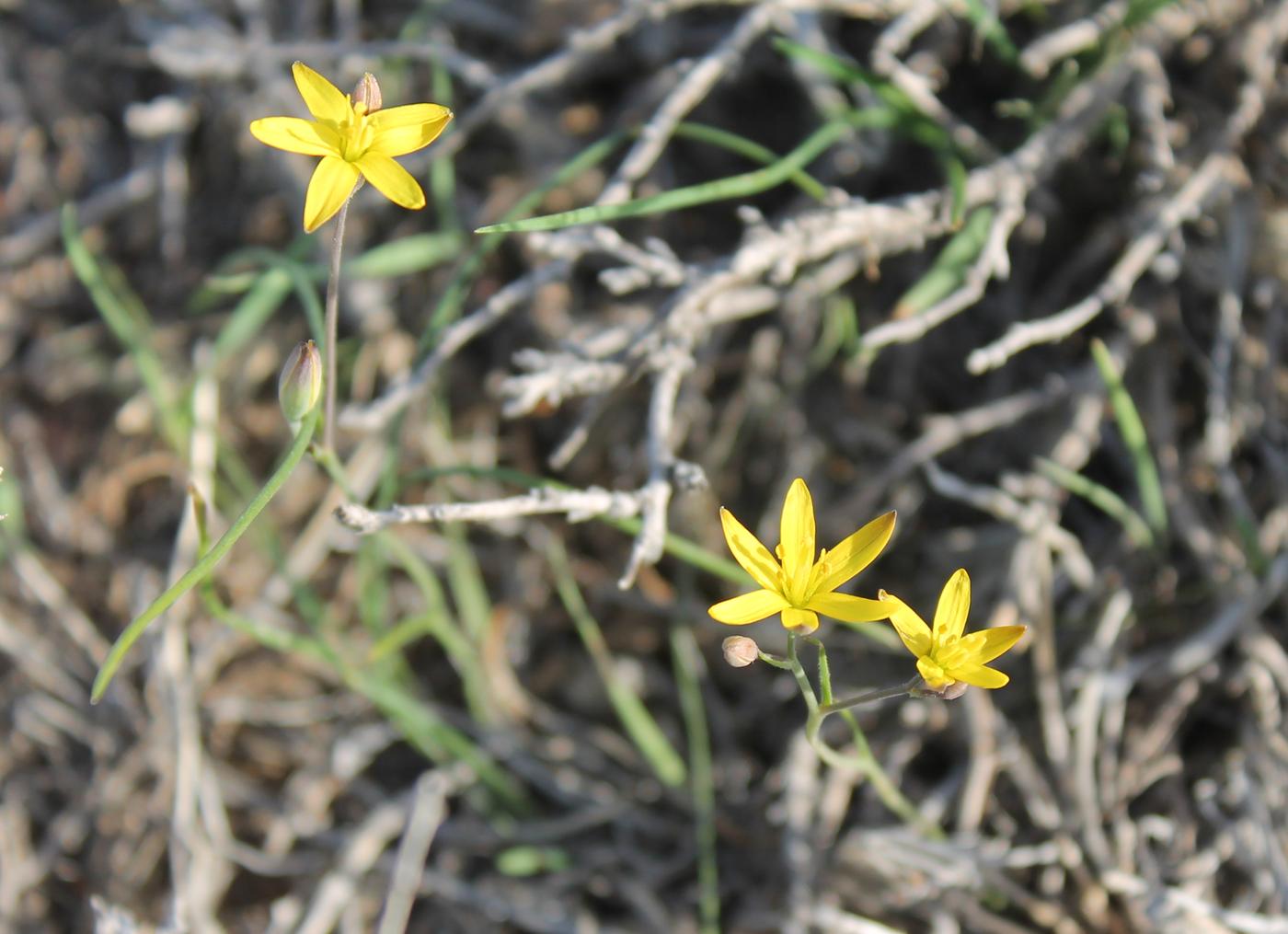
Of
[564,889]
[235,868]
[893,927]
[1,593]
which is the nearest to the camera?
[893,927]

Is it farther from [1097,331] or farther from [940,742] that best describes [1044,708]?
[1097,331]

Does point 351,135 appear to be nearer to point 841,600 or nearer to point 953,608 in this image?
point 841,600

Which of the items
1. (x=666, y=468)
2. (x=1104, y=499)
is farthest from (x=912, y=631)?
(x=1104, y=499)

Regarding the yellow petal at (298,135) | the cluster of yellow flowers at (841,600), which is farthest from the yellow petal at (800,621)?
the yellow petal at (298,135)

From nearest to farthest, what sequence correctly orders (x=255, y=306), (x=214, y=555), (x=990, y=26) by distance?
(x=214, y=555), (x=990, y=26), (x=255, y=306)

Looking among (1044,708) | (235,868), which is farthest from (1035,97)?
(235,868)

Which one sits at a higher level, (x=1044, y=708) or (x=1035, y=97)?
(x=1035, y=97)

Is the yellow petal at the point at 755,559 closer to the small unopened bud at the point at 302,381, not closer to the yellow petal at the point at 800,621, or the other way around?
the yellow petal at the point at 800,621
